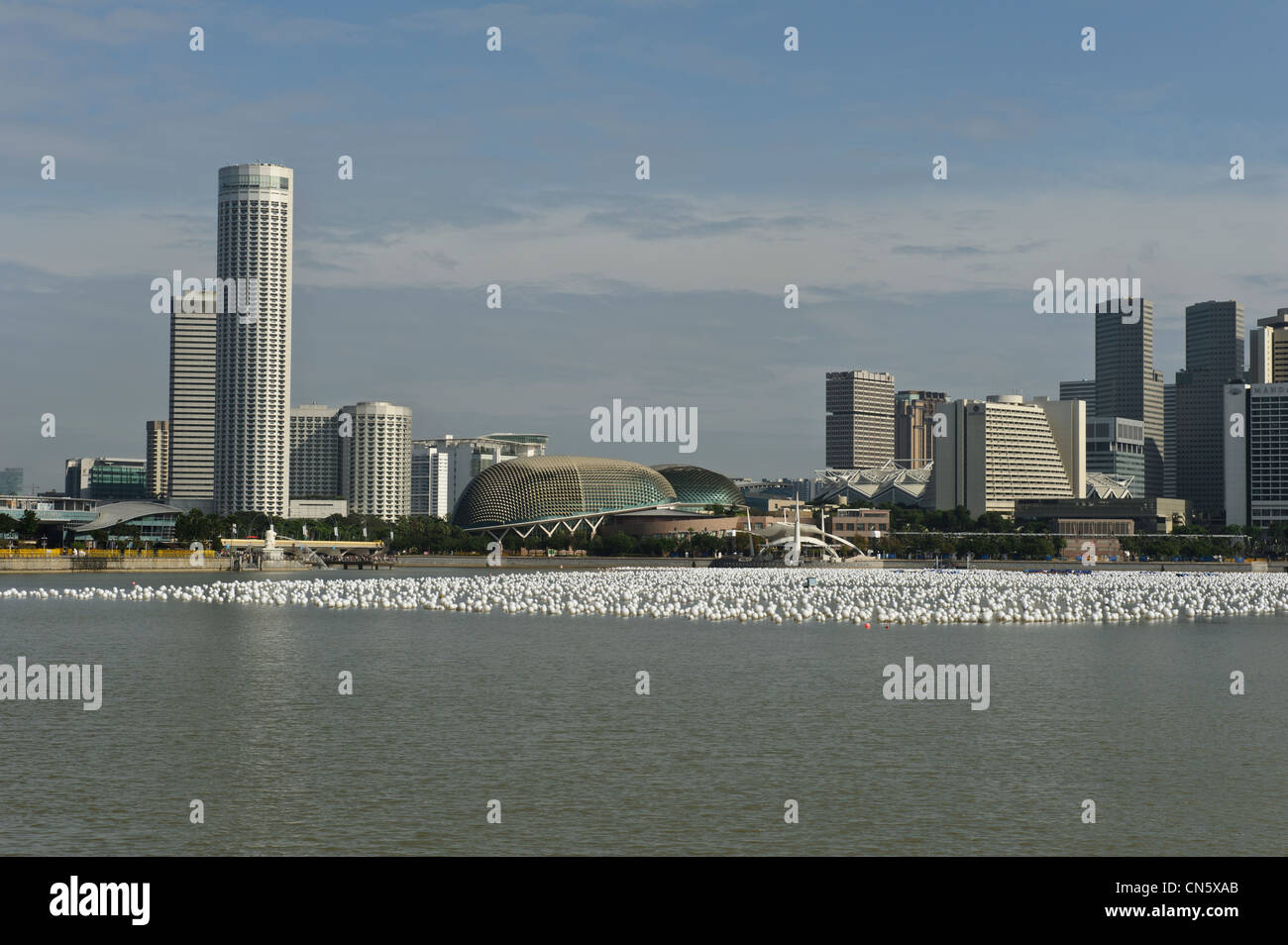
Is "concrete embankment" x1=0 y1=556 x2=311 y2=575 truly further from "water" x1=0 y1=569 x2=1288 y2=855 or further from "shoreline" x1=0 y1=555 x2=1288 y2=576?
"water" x1=0 y1=569 x2=1288 y2=855

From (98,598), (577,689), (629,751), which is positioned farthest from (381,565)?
(629,751)

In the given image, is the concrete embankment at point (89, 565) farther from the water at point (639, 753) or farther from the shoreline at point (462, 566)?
the water at point (639, 753)

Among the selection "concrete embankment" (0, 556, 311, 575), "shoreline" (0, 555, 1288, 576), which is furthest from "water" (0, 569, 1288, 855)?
Answer: "shoreline" (0, 555, 1288, 576)

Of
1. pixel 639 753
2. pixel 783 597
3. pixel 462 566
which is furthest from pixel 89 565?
pixel 639 753

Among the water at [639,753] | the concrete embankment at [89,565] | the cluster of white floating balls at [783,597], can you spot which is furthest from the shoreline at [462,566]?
the water at [639,753]

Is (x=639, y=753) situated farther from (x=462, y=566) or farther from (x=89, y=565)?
(x=462, y=566)
